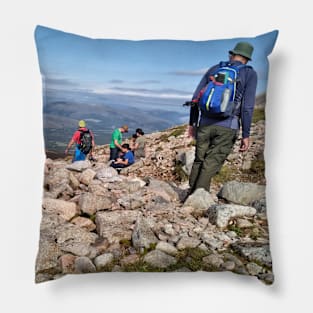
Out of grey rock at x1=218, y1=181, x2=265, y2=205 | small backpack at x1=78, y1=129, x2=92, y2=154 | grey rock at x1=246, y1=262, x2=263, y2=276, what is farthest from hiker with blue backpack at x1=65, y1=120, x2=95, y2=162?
grey rock at x1=246, y1=262, x2=263, y2=276

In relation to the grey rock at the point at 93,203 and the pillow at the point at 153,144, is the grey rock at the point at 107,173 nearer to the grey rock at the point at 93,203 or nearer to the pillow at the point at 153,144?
the pillow at the point at 153,144

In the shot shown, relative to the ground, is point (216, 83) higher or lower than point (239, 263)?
higher

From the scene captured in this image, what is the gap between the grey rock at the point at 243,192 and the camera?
224 cm

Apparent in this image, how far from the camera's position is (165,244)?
210 centimetres

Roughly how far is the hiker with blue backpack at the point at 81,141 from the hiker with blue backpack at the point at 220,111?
0.54 m

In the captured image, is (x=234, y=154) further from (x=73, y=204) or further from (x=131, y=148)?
(x=73, y=204)

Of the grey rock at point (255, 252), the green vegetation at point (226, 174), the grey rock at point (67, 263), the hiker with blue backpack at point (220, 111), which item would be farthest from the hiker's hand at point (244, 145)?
the grey rock at point (67, 263)

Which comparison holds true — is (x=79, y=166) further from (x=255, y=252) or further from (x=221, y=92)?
(x=255, y=252)

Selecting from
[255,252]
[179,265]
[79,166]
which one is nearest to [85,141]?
[79,166]

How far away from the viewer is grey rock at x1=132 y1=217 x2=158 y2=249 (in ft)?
6.85

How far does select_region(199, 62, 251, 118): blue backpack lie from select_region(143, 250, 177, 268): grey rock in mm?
756

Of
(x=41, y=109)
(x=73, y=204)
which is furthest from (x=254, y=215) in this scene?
(x=41, y=109)

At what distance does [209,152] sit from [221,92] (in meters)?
0.33

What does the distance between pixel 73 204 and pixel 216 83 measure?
97 cm
